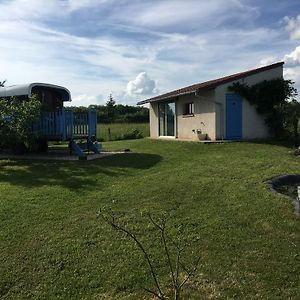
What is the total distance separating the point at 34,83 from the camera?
1655 centimetres

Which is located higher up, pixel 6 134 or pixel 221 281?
pixel 6 134

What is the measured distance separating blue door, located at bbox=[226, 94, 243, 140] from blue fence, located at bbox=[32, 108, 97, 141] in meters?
6.22

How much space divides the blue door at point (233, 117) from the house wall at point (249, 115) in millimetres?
160

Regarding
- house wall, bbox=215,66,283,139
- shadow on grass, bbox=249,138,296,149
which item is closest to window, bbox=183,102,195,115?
house wall, bbox=215,66,283,139

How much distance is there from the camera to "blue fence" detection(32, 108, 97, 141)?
1553cm

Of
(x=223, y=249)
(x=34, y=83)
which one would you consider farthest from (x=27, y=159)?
(x=223, y=249)

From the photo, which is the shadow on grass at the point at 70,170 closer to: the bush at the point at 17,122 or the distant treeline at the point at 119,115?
the bush at the point at 17,122

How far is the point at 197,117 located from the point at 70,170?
9875 mm

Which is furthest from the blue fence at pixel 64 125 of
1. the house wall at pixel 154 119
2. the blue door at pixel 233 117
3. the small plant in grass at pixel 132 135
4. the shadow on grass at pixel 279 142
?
the small plant in grass at pixel 132 135

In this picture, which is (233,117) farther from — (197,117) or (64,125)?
(64,125)

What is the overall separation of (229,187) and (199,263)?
3.47m

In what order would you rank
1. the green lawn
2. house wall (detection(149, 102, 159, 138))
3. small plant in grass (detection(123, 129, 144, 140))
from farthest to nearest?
small plant in grass (detection(123, 129, 144, 140)) < house wall (detection(149, 102, 159, 138)) < the green lawn

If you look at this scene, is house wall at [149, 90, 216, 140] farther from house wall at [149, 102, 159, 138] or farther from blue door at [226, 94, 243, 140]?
house wall at [149, 102, 159, 138]

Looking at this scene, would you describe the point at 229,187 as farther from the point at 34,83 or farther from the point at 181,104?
the point at 181,104
